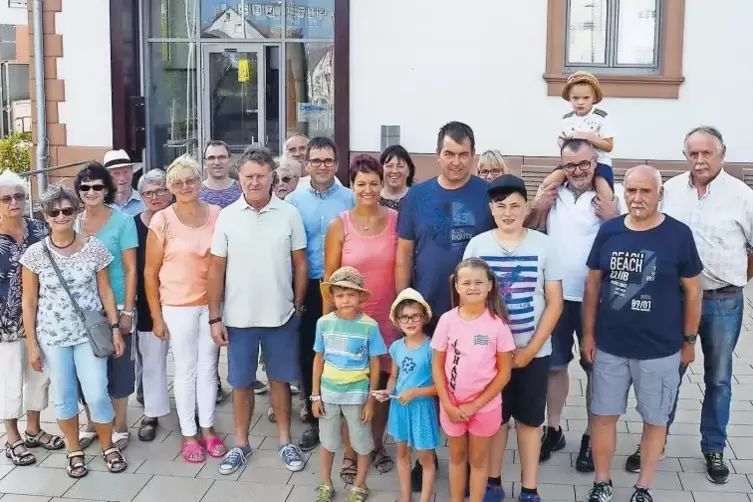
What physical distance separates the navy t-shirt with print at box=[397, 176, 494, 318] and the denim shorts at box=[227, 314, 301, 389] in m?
0.94

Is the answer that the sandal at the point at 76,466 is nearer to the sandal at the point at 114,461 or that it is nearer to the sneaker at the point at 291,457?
the sandal at the point at 114,461

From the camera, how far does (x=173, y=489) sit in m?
4.72

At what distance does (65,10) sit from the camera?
10.9 meters

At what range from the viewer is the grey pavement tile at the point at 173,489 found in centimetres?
461

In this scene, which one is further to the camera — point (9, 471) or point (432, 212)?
point (9, 471)

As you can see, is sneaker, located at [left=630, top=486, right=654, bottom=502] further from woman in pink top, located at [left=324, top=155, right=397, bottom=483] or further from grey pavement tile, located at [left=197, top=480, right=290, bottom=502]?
grey pavement tile, located at [left=197, top=480, right=290, bottom=502]

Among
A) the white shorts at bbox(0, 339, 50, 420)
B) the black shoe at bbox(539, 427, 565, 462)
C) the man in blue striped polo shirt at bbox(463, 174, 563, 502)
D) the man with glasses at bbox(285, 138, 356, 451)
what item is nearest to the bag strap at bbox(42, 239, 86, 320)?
the white shorts at bbox(0, 339, 50, 420)

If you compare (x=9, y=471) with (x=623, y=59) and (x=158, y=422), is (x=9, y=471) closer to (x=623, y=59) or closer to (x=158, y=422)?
(x=158, y=422)

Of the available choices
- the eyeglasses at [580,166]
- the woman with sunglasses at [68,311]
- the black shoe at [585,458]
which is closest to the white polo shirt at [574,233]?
the eyeglasses at [580,166]

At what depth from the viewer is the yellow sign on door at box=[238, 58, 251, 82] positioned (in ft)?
38.0

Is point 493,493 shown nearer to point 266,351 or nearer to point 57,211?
point 266,351

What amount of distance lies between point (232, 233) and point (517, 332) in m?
1.66

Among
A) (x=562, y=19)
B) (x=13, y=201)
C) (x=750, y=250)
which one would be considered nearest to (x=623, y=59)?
(x=562, y=19)

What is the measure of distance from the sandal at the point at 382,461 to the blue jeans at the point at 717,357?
1528 millimetres
